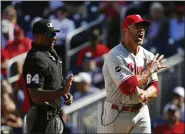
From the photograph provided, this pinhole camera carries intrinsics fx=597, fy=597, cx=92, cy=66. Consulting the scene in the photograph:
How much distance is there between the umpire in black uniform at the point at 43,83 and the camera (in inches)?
225

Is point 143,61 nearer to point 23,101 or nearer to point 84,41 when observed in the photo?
point 23,101

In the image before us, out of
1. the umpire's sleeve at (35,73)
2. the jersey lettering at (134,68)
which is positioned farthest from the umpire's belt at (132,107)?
the umpire's sleeve at (35,73)

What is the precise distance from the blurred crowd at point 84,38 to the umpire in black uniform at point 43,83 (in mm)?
3729

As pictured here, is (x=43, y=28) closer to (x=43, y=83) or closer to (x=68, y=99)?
(x=43, y=83)

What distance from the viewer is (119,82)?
6180 mm

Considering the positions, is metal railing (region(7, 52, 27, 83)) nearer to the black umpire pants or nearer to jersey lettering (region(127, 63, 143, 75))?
jersey lettering (region(127, 63, 143, 75))

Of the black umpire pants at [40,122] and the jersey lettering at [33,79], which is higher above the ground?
the jersey lettering at [33,79]

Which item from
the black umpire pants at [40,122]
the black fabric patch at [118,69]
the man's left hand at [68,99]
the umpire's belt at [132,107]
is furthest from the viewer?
the umpire's belt at [132,107]

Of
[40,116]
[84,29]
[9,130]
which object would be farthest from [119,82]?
[84,29]

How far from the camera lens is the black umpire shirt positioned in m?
5.72

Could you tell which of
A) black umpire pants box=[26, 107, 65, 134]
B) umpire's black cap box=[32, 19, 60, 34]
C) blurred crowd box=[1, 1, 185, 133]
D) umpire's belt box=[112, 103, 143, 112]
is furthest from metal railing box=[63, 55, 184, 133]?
umpire's black cap box=[32, 19, 60, 34]

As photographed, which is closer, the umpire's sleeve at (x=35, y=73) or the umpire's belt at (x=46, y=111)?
the umpire's sleeve at (x=35, y=73)

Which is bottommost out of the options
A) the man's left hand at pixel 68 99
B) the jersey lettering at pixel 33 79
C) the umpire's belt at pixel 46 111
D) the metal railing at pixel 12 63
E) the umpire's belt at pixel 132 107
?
the umpire's belt at pixel 46 111

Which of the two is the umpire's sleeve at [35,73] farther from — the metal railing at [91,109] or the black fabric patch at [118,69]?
the metal railing at [91,109]
